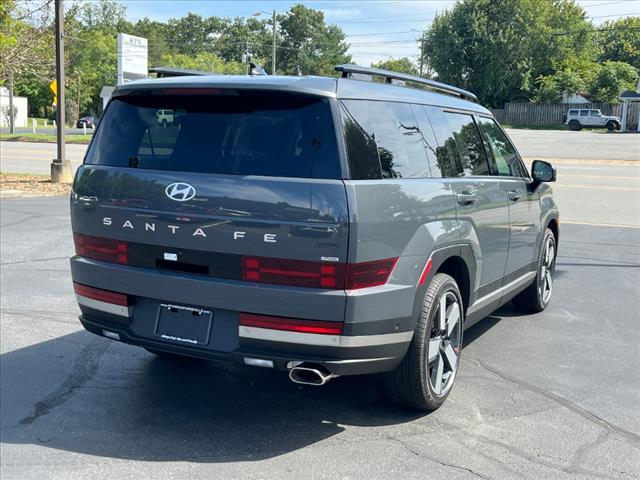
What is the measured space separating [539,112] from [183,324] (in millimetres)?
60654

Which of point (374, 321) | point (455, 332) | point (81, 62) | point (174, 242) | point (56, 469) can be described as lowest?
point (56, 469)

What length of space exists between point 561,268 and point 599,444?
16.8ft

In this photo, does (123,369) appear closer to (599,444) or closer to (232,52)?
(599,444)

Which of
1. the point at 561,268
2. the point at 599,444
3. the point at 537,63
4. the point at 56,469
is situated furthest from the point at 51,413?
the point at 537,63

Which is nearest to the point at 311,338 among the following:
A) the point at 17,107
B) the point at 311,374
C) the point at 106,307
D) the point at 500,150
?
the point at 311,374

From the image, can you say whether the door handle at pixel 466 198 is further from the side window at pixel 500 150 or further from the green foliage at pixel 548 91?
the green foliage at pixel 548 91

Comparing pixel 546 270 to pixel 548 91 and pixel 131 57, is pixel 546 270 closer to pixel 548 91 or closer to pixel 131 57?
pixel 131 57

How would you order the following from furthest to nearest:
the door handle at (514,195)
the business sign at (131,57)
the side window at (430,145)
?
1. the business sign at (131,57)
2. the door handle at (514,195)
3. the side window at (430,145)

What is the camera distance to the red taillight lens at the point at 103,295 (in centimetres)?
389

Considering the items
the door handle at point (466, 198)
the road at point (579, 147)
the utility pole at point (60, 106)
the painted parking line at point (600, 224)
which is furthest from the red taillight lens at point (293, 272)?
the road at point (579, 147)

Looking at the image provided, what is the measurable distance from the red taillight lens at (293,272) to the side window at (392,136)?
505 mm

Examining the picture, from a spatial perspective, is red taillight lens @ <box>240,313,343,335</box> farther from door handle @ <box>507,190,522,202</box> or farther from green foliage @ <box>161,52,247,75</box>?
green foliage @ <box>161,52,247,75</box>

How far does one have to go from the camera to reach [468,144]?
492 cm

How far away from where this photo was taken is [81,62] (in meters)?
70.7
